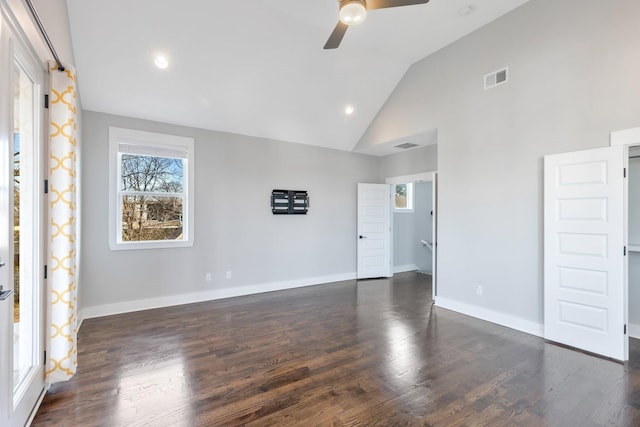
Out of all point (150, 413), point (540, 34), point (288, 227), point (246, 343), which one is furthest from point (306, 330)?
point (540, 34)

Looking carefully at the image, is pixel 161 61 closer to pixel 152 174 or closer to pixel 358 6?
pixel 152 174

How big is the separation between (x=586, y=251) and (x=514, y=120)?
1.74m

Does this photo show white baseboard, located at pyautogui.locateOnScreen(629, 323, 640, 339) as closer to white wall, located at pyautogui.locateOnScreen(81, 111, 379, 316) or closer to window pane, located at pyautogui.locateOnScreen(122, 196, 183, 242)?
white wall, located at pyautogui.locateOnScreen(81, 111, 379, 316)

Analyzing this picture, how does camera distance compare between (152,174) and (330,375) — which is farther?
(152,174)

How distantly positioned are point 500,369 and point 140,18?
5.09 meters

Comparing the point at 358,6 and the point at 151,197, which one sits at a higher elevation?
the point at 358,6

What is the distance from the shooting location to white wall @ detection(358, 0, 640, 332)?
3.12 meters

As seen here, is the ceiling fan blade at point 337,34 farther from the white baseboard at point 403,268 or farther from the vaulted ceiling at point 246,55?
the white baseboard at point 403,268

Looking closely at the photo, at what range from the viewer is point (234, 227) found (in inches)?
208

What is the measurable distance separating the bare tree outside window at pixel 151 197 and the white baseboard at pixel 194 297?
3.07 feet

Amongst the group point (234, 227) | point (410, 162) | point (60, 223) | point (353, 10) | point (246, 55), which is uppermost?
point (246, 55)

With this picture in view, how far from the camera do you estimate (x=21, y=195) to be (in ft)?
6.95

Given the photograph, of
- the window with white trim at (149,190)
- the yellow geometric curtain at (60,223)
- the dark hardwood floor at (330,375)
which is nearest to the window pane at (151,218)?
the window with white trim at (149,190)

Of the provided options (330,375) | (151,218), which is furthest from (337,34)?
(151,218)
